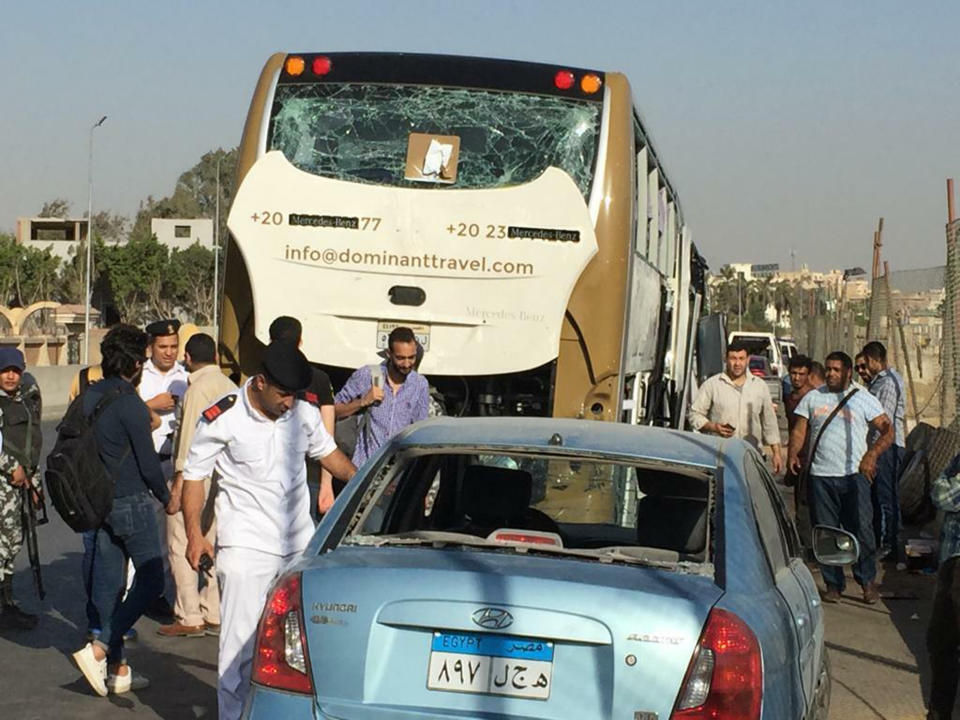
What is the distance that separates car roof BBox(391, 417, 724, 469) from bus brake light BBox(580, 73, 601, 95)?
5858 millimetres

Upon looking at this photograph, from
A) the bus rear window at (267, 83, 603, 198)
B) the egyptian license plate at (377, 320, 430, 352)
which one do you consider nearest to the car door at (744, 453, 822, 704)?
the egyptian license plate at (377, 320, 430, 352)

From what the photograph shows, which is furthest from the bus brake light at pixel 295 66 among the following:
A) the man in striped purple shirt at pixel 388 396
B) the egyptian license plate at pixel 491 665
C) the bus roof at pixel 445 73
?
the egyptian license plate at pixel 491 665

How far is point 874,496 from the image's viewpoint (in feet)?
43.8

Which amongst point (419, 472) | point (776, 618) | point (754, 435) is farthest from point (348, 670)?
point (754, 435)

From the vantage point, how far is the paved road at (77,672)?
7.59m

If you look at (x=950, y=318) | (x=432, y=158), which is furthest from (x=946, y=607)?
(x=950, y=318)

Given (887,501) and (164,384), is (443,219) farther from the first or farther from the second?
(887,501)

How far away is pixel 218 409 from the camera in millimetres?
6441

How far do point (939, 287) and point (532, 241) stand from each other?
260 inches

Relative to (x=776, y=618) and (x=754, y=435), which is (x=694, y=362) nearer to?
(x=754, y=435)

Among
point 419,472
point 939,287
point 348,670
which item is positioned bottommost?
point 348,670

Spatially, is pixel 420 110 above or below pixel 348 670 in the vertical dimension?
above

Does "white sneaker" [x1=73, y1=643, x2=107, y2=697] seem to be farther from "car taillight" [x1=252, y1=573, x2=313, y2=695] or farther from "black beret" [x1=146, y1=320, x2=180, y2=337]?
"car taillight" [x1=252, y1=573, x2=313, y2=695]

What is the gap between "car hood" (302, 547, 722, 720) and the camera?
4258 millimetres
